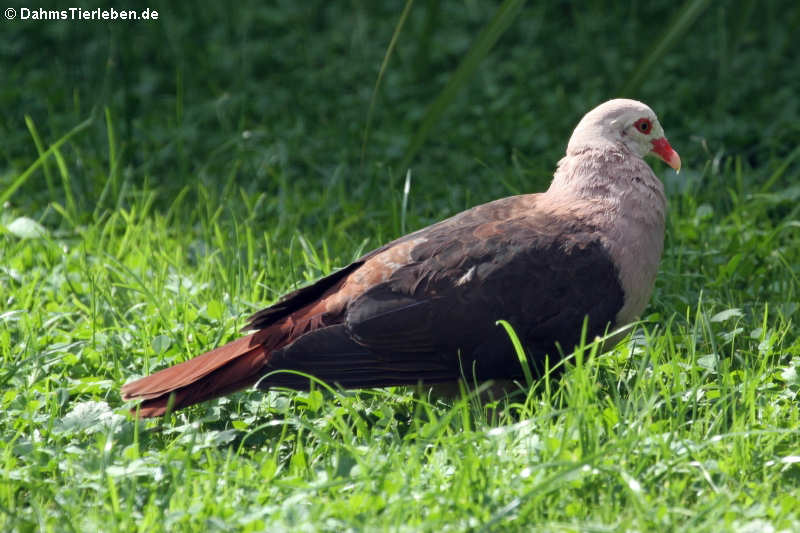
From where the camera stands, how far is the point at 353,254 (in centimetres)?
408

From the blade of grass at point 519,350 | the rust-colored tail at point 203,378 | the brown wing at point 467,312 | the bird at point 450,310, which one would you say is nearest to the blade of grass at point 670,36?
the bird at point 450,310

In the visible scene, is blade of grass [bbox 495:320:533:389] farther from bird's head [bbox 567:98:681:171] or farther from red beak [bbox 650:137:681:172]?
red beak [bbox 650:137:681:172]

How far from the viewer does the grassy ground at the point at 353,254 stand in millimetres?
2594

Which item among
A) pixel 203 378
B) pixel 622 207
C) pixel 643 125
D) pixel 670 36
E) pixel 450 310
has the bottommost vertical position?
pixel 203 378

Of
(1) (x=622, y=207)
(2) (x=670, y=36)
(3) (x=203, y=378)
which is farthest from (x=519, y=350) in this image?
(2) (x=670, y=36)

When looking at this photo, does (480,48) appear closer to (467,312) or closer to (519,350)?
(467,312)

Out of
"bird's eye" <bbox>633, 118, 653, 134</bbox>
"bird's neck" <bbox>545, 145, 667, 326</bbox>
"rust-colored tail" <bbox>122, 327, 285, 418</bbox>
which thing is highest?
"bird's eye" <bbox>633, 118, 653, 134</bbox>

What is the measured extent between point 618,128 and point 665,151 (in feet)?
0.76

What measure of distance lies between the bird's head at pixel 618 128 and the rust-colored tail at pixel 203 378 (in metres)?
1.15

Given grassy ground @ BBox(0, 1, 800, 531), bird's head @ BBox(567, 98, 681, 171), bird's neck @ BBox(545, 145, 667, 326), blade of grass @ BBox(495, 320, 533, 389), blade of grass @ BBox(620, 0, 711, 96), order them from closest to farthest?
grassy ground @ BBox(0, 1, 800, 531), blade of grass @ BBox(495, 320, 533, 389), bird's neck @ BBox(545, 145, 667, 326), bird's head @ BBox(567, 98, 681, 171), blade of grass @ BBox(620, 0, 711, 96)

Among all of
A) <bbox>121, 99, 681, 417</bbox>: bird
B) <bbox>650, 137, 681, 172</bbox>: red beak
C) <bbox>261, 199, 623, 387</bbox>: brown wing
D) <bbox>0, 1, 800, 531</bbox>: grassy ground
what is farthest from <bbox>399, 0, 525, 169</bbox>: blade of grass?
<bbox>261, 199, 623, 387</bbox>: brown wing

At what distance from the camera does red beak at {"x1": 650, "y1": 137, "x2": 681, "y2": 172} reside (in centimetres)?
358

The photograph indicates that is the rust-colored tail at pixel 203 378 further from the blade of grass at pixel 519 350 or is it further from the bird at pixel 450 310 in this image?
the blade of grass at pixel 519 350

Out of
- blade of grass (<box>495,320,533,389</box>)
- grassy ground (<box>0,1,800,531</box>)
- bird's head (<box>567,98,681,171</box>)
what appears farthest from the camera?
bird's head (<box>567,98,681,171</box>)
